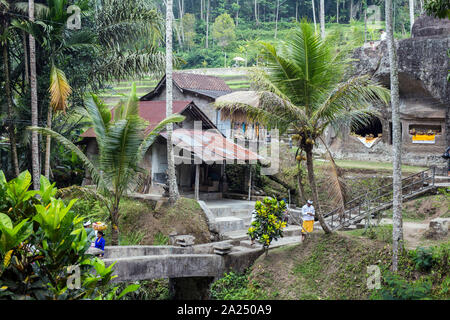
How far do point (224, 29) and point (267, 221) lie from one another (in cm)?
5351

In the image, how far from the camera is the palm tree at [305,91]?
10742 millimetres

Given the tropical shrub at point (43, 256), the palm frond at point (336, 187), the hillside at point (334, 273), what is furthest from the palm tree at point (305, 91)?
the tropical shrub at point (43, 256)

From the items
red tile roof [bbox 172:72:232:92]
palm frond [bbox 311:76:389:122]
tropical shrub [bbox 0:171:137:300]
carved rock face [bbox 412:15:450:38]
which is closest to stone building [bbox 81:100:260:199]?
red tile roof [bbox 172:72:232:92]

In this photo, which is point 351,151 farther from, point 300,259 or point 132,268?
point 132,268

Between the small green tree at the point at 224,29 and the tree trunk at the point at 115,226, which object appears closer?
the tree trunk at the point at 115,226

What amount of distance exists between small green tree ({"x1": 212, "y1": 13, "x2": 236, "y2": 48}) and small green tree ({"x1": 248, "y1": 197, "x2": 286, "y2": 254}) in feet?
172

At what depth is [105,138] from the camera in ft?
37.5

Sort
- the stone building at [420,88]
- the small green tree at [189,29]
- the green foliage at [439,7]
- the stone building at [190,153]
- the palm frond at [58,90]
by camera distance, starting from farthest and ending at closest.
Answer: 1. the small green tree at [189,29]
2. the stone building at [420,88]
3. the stone building at [190,153]
4. the palm frond at [58,90]
5. the green foliage at [439,7]

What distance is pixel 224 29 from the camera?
2393 inches

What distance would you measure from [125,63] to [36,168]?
641 centimetres

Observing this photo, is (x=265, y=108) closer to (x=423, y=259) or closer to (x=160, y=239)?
(x=423, y=259)

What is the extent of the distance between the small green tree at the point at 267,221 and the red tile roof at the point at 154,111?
8033 mm

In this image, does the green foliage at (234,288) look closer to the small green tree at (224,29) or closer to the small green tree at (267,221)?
the small green tree at (267,221)

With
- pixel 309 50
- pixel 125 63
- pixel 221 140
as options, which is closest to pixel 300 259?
pixel 309 50
